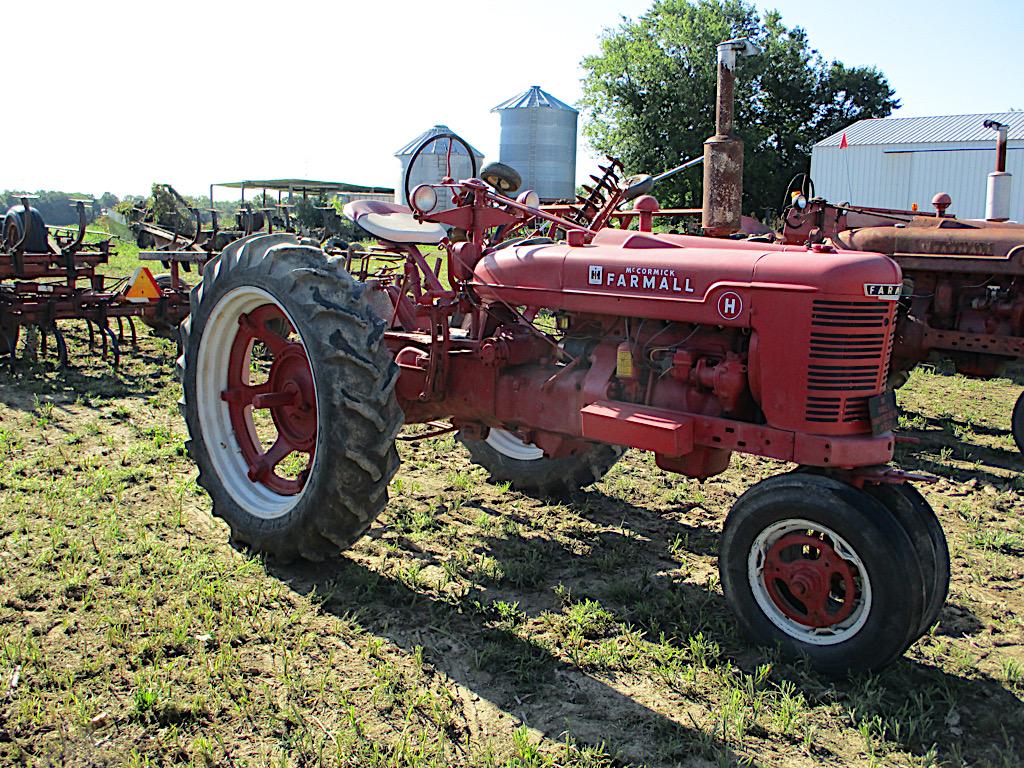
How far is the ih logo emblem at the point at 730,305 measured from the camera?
3398 mm

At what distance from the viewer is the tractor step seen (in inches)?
137

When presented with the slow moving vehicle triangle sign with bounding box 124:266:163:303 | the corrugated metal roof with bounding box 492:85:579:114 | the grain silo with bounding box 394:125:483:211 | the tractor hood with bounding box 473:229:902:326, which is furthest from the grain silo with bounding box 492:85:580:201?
the tractor hood with bounding box 473:229:902:326

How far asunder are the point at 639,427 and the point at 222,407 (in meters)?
2.16

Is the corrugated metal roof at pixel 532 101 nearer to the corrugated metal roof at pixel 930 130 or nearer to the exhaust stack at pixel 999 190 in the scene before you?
the corrugated metal roof at pixel 930 130

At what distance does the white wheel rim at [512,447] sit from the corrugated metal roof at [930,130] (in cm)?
2090

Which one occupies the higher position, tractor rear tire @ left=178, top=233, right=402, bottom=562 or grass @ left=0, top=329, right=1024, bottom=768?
tractor rear tire @ left=178, top=233, right=402, bottom=562

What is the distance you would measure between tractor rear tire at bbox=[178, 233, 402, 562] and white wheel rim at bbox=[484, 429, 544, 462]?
53.0 inches

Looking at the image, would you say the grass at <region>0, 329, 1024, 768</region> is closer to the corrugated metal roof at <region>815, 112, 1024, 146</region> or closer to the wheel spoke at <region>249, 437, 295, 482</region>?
the wheel spoke at <region>249, 437, 295, 482</region>

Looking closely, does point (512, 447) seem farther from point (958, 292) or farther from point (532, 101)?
point (532, 101)

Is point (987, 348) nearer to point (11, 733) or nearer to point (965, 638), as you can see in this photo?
point (965, 638)

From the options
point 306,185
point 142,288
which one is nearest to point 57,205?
point 306,185

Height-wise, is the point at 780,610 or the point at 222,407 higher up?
the point at 222,407

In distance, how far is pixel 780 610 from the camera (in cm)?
337

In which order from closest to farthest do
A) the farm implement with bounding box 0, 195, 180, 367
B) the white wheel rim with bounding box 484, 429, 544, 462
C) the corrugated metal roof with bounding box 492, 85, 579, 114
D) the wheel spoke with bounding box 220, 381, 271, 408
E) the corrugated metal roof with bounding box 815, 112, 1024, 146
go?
the wheel spoke with bounding box 220, 381, 271, 408, the white wheel rim with bounding box 484, 429, 544, 462, the farm implement with bounding box 0, 195, 180, 367, the corrugated metal roof with bounding box 815, 112, 1024, 146, the corrugated metal roof with bounding box 492, 85, 579, 114
